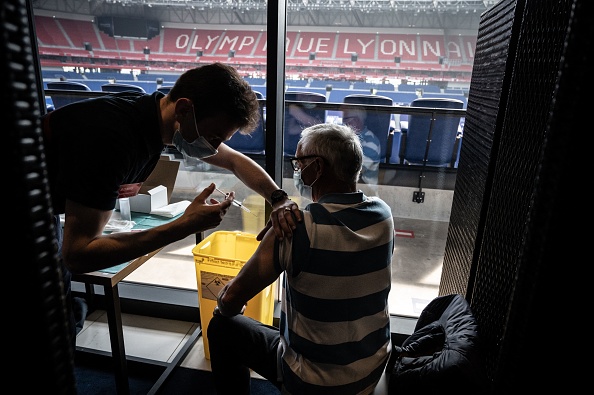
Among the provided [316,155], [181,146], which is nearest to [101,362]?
[181,146]

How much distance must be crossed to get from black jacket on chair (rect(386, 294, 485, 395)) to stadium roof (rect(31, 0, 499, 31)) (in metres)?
2.22

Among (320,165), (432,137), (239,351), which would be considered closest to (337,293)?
(320,165)

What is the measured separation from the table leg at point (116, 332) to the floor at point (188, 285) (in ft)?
1.67

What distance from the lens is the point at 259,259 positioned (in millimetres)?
1170

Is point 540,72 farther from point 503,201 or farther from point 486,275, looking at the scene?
point 486,275

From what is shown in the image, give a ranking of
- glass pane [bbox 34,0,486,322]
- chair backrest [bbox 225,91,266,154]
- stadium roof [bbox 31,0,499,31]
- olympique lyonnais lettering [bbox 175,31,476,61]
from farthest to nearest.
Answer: olympique lyonnais lettering [bbox 175,31,476,61]
stadium roof [bbox 31,0,499,31]
chair backrest [bbox 225,91,266,154]
glass pane [bbox 34,0,486,322]

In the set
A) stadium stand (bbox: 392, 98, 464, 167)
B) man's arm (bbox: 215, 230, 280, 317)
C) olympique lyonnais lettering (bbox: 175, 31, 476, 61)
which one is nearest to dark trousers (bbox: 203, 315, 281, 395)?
man's arm (bbox: 215, 230, 280, 317)

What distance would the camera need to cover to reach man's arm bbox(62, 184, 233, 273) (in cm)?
112

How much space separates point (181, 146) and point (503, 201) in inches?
47.6

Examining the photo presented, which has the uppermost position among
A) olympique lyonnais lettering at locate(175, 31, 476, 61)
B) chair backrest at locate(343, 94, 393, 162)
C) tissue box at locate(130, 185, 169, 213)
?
olympique lyonnais lettering at locate(175, 31, 476, 61)

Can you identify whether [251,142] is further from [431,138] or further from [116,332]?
[116,332]

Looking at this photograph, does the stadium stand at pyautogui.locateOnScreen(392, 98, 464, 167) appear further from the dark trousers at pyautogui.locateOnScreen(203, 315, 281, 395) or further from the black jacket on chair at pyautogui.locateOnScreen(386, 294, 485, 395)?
the dark trousers at pyautogui.locateOnScreen(203, 315, 281, 395)

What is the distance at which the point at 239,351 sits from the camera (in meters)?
1.40

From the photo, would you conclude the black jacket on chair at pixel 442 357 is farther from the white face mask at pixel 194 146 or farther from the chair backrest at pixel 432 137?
the chair backrest at pixel 432 137
